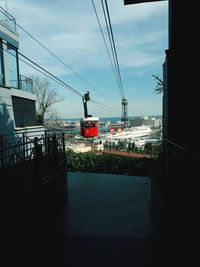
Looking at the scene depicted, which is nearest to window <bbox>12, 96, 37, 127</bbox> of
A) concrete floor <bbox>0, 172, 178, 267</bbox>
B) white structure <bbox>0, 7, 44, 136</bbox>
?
white structure <bbox>0, 7, 44, 136</bbox>

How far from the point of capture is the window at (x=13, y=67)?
13.9 metres

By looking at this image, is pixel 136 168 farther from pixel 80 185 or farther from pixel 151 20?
pixel 151 20

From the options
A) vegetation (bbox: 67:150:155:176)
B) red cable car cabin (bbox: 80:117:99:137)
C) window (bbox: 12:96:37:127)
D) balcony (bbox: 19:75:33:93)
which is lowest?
vegetation (bbox: 67:150:155:176)

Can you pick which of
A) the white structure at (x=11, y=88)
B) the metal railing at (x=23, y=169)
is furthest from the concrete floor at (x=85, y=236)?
the white structure at (x=11, y=88)

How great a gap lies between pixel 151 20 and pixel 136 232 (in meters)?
7.36

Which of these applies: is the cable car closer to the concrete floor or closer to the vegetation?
the vegetation

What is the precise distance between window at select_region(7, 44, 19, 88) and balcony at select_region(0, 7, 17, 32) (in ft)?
3.55

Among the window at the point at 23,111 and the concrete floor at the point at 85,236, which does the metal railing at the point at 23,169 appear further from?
the window at the point at 23,111

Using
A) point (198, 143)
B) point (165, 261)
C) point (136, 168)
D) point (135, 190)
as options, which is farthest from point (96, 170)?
point (165, 261)

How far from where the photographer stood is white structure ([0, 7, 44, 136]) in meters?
12.7

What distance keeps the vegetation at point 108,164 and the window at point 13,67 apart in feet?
18.3

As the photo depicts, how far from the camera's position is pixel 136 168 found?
10445 mm

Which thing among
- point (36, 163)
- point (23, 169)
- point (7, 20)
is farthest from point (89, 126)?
point (23, 169)

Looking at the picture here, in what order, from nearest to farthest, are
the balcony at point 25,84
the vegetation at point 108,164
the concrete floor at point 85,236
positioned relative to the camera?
the concrete floor at point 85,236 < the vegetation at point 108,164 < the balcony at point 25,84
